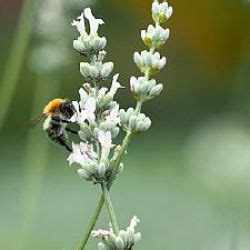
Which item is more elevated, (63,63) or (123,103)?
(123,103)

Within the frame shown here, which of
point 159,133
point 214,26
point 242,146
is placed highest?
point 214,26

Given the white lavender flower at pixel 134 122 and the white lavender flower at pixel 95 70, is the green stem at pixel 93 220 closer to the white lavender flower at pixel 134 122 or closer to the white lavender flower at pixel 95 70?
the white lavender flower at pixel 134 122

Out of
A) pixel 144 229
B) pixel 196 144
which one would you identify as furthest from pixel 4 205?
pixel 196 144

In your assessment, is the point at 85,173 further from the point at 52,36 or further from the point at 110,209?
the point at 52,36

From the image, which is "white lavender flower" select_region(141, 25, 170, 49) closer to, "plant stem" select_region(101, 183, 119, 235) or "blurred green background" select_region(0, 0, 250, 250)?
"plant stem" select_region(101, 183, 119, 235)

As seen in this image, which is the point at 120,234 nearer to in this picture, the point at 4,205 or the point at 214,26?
the point at 4,205

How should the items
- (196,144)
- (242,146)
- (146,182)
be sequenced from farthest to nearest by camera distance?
(146,182) < (196,144) < (242,146)

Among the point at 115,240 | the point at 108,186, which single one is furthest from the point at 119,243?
the point at 108,186

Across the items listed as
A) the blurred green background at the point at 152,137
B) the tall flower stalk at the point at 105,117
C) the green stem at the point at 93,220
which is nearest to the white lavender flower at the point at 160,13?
the tall flower stalk at the point at 105,117
